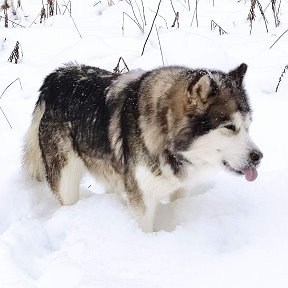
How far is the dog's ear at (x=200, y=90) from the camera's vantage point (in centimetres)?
273

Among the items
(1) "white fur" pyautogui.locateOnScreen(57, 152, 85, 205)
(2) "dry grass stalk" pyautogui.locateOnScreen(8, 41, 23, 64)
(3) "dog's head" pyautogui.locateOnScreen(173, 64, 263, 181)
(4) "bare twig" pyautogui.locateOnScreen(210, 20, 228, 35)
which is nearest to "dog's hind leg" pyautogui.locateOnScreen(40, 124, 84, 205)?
(1) "white fur" pyautogui.locateOnScreen(57, 152, 85, 205)

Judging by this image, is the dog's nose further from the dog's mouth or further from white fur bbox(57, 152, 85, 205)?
white fur bbox(57, 152, 85, 205)

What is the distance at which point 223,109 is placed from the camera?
2822 mm

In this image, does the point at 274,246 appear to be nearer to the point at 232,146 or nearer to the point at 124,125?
the point at 232,146

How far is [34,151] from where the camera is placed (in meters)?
3.78

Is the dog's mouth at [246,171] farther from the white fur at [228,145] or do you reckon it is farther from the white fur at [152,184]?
the white fur at [152,184]

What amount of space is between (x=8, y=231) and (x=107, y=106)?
3.23 ft

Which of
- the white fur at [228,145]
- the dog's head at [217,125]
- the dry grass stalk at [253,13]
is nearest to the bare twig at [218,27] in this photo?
the dry grass stalk at [253,13]

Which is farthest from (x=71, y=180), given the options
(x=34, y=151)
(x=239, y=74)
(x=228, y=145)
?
(x=239, y=74)

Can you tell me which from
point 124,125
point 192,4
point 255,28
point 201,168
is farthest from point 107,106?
point 192,4

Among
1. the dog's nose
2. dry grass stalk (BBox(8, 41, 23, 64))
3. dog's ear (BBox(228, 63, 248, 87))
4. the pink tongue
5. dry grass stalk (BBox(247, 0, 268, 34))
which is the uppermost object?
dog's ear (BBox(228, 63, 248, 87))

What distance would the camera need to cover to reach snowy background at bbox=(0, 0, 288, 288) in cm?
286

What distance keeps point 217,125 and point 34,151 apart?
1518 mm

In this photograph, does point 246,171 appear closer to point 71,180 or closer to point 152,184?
point 152,184
